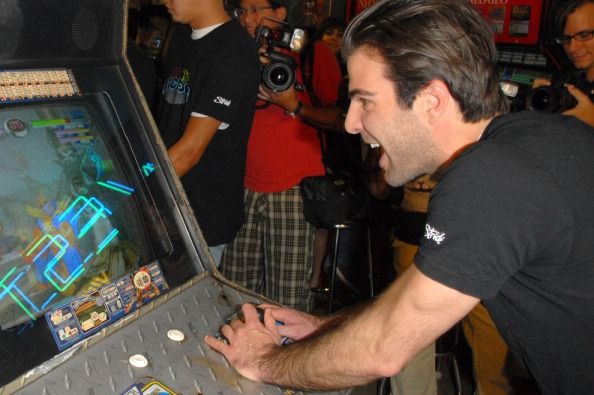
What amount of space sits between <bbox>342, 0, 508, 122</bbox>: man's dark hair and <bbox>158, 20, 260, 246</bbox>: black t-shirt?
62 cm

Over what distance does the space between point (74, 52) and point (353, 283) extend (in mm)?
2475

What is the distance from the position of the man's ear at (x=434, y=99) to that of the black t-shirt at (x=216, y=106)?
0.74 m

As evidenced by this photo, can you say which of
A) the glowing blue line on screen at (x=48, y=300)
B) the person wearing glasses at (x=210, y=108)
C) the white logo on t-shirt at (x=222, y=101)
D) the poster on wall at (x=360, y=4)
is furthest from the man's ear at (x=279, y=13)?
the poster on wall at (x=360, y=4)

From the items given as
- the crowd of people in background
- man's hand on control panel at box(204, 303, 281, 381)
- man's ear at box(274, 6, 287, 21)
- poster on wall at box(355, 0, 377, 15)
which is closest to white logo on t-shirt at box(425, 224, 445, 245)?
man's hand on control panel at box(204, 303, 281, 381)

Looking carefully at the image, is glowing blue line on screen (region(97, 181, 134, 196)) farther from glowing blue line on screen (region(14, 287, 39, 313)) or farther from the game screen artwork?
glowing blue line on screen (region(14, 287, 39, 313))

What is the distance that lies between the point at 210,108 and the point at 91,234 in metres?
0.76

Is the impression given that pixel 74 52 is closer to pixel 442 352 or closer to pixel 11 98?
pixel 11 98

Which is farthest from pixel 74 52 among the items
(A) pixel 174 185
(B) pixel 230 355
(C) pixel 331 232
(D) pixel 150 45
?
(D) pixel 150 45

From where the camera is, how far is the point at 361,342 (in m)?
0.95

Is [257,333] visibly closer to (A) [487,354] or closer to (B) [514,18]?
(A) [487,354]

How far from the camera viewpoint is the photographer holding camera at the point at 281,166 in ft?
7.37

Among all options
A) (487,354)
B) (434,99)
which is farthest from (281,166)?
(434,99)

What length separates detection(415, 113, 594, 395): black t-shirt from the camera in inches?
33.1

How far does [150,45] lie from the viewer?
3629 mm
